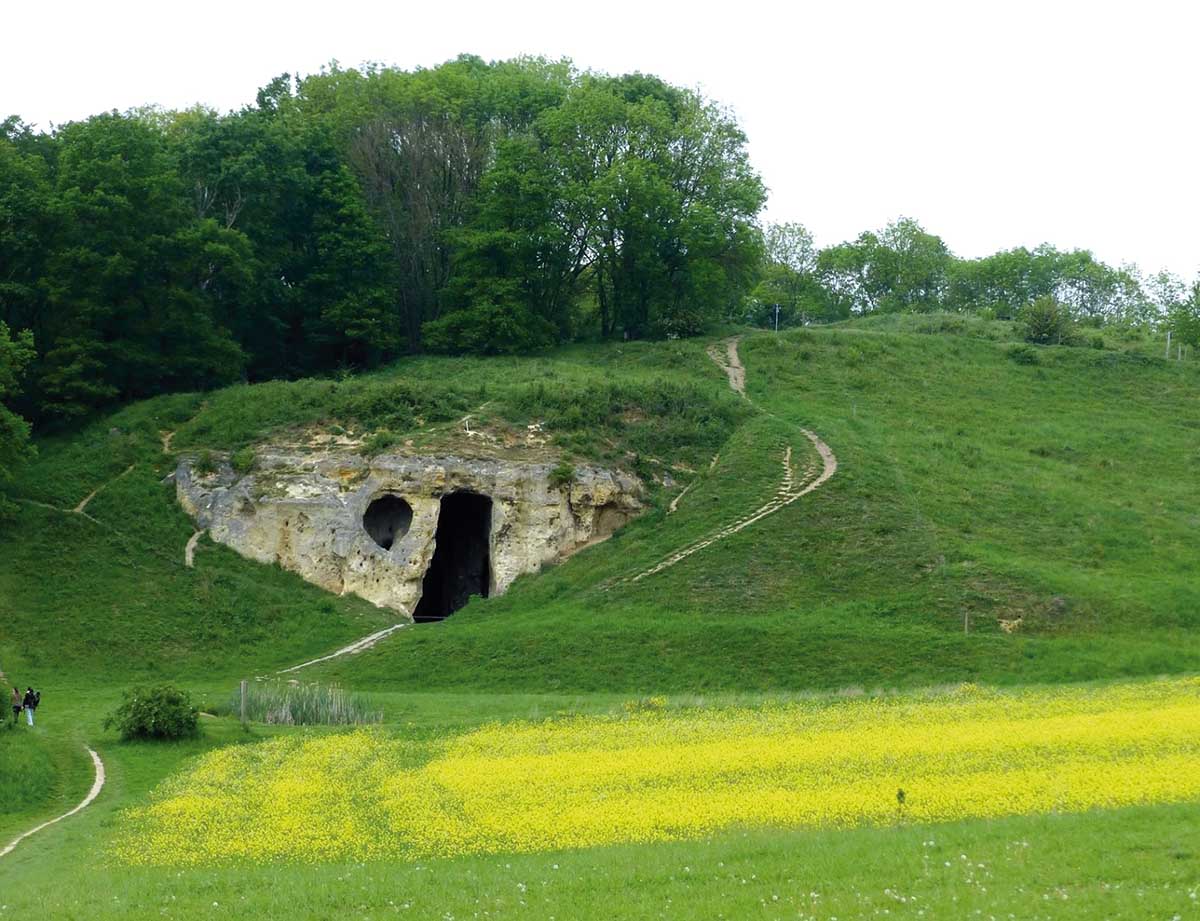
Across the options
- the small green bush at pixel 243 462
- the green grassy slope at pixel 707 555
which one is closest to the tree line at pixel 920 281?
the green grassy slope at pixel 707 555

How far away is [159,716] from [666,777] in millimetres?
15338

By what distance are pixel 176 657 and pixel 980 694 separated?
94.6ft

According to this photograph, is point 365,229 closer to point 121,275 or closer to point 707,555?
point 121,275

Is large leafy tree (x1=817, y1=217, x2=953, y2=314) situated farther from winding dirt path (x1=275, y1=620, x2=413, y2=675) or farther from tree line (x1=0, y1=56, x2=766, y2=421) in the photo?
winding dirt path (x1=275, y1=620, x2=413, y2=675)

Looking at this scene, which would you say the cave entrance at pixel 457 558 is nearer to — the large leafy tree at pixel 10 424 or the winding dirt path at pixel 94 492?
the winding dirt path at pixel 94 492

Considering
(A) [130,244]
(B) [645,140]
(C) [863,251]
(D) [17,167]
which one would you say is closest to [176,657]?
(A) [130,244]

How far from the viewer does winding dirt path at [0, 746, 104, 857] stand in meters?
28.1

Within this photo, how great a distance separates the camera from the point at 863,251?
12244cm

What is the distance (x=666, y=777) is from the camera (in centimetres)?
2970

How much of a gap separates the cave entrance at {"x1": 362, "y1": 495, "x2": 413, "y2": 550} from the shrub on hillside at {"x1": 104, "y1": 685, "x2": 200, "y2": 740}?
22.9m

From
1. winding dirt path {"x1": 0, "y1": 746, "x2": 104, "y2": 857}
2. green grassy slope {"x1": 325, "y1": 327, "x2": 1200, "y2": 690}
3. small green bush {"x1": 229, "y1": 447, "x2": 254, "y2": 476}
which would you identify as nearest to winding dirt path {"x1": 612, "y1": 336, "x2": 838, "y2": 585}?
green grassy slope {"x1": 325, "y1": 327, "x2": 1200, "y2": 690}

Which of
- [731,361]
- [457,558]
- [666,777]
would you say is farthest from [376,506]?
[666,777]

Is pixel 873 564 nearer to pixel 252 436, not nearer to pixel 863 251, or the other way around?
pixel 252 436

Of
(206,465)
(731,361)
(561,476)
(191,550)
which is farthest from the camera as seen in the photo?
(731,361)
